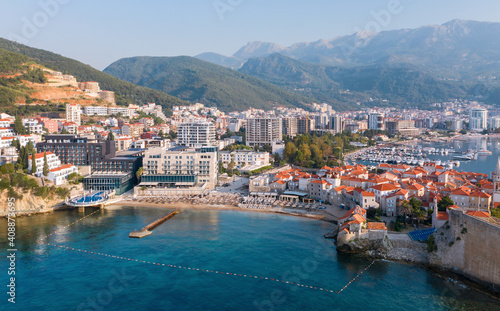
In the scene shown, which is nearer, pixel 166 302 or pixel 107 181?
pixel 166 302

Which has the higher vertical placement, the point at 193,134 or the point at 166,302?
the point at 193,134

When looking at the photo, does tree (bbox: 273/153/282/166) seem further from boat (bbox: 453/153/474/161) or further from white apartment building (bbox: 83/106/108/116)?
white apartment building (bbox: 83/106/108/116)

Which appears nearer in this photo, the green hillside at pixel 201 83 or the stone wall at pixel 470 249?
the stone wall at pixel 470 249

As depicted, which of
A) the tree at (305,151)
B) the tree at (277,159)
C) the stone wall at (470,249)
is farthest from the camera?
the tree at (277,159)

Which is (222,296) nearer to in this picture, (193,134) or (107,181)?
(107,181)

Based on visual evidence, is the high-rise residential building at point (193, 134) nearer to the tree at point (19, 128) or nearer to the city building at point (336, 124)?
the tree at point (19, 128)

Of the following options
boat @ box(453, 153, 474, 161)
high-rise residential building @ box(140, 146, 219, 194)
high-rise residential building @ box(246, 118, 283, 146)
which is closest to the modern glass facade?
high-rise residential building @ box(140, 146, 219, 194)

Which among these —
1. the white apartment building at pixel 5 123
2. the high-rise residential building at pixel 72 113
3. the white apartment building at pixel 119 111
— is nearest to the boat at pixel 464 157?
the white apartment building at pixel 119 111

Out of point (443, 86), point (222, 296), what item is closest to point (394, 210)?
point (222, 296)
